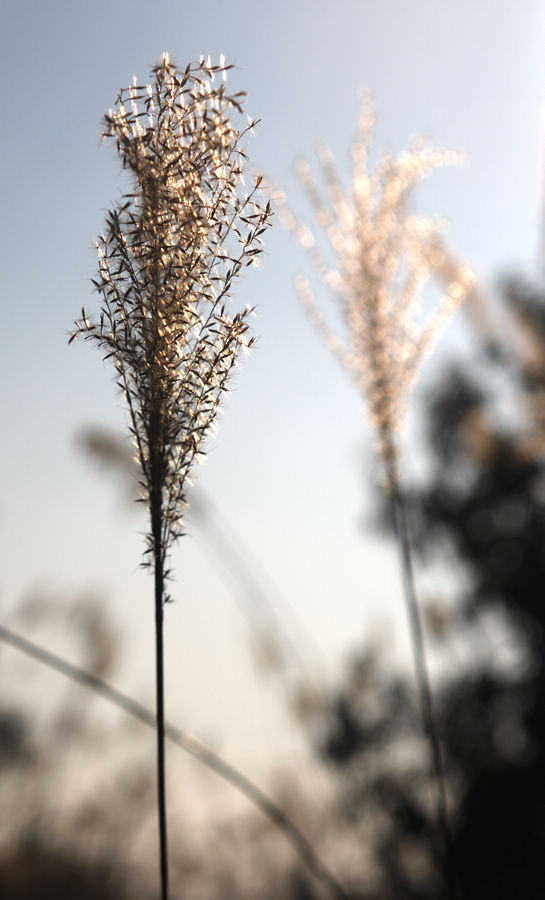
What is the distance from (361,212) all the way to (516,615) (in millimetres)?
A: 8389

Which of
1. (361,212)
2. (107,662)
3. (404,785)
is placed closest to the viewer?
(361,212)

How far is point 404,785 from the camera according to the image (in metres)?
10.5

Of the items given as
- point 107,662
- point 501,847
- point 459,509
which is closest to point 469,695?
point 501,847

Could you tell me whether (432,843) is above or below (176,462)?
below

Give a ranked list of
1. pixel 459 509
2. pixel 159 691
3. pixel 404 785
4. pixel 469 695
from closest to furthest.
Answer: pixel 159 691 → pixel 404 785 → pixel 469 695 → pixel 459 509

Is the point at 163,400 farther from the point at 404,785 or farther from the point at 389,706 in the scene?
the point at 389,706

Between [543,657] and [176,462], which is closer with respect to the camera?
[176,462]

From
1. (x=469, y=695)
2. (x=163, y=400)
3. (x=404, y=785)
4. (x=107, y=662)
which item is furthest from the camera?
(x=469, y=695)

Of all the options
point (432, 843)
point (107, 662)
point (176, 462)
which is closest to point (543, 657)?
point (432, 843)

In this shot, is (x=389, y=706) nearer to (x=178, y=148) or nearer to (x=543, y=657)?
(x=543, y=657)

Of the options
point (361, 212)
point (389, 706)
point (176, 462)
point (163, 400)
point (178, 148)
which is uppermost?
point (361, 212)

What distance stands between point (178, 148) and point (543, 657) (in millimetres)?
10697

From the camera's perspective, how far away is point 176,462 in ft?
7.84

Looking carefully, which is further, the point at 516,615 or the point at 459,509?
the point at 459,509
